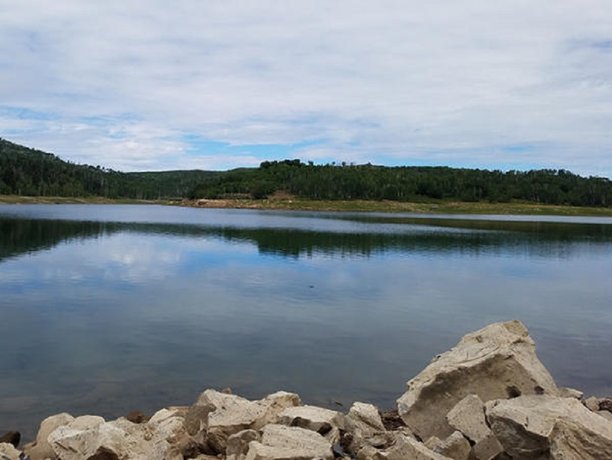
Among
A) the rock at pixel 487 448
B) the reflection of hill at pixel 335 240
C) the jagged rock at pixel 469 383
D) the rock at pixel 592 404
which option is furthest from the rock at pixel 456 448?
the reflection of hill at pixel 335 240

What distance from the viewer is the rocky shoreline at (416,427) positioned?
8992 mm

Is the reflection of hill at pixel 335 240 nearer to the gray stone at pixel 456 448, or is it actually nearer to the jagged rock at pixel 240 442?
the jagged rock at pixel 240 442

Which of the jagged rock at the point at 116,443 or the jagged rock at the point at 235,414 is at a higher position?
the jagged rock at the point at 235,414

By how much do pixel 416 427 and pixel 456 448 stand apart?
1972mm

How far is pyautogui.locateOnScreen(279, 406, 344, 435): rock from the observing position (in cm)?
1125

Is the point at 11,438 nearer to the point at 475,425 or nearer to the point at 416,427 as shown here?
the point at 416,427

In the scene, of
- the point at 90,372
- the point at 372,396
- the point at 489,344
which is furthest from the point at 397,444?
the point at 90,372

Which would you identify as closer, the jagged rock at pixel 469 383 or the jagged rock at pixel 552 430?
the jagged rock at pixel 552 430

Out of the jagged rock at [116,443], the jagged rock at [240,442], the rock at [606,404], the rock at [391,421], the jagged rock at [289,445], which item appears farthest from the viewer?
the rock at [606,404]

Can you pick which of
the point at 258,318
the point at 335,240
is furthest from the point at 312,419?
the point at 335,240

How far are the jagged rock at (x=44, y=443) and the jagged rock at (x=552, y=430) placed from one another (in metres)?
8.06

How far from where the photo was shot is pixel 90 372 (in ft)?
60.9

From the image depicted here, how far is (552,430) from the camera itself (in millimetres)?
8727

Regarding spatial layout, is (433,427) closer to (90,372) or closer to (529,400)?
(529,400)
